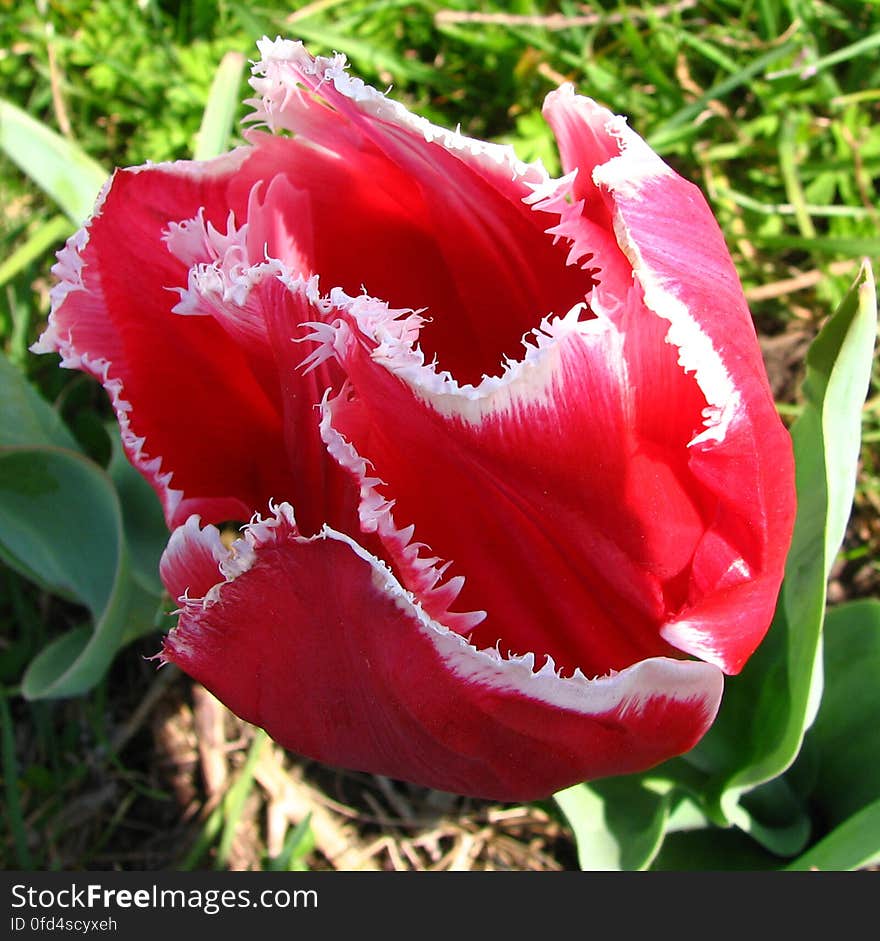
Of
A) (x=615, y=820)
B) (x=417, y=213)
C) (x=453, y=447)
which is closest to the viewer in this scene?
(x=453, y=447)

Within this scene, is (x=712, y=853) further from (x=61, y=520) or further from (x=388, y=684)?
(x=61, y=520)

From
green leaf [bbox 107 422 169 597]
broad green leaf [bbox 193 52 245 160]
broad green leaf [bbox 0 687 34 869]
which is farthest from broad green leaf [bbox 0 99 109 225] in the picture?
broad green leaf [bbox 0 687 34 869]

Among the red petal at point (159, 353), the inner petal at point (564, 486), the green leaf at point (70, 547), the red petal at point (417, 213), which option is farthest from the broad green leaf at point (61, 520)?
the inner petal at point (564, 486)

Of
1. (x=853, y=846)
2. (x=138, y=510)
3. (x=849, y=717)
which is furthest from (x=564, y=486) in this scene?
(x=138, y=510)

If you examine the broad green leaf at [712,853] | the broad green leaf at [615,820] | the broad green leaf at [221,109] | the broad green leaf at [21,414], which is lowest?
the broad green leaf at [712,853]

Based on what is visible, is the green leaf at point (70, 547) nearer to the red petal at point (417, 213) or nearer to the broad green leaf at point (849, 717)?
the red petal at point (417, 213)

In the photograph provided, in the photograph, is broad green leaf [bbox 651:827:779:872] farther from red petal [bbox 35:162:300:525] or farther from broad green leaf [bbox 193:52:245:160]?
broad green leaf [bbox 193:52:245:160]
